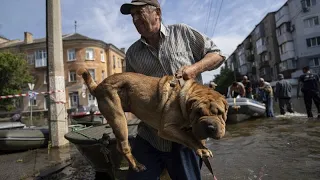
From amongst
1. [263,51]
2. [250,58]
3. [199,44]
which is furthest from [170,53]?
[250,58]

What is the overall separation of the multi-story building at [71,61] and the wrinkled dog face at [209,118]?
4205cm

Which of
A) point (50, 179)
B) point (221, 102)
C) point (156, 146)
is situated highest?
point (221, 102)

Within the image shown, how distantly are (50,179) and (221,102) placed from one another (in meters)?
5.16

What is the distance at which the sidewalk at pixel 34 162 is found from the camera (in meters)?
6.38

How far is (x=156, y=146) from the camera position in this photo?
259 cm

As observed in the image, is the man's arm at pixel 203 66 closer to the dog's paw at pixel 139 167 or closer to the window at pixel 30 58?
the dog's paw at pixel 139 167

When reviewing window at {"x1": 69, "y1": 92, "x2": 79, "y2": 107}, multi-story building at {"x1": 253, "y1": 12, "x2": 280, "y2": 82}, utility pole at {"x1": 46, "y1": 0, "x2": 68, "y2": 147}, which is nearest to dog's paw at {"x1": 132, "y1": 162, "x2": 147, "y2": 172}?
utility pole at {"x1": 46, "y1": 0, "x2": 68, "y2": 147}

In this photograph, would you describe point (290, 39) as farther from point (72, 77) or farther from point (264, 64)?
point (72, 77)

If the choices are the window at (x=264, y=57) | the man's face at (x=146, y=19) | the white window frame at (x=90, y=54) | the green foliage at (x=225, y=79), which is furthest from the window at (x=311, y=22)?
the man's face at (x=146, y=19)

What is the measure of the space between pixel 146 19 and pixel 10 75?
39367 mm

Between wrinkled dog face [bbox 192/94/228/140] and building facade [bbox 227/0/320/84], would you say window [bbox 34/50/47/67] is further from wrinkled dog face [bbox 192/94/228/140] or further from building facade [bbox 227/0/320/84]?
wrinkled dog face [bbox 192/94/228/140]

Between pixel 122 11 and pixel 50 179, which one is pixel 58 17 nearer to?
pixel 50 179

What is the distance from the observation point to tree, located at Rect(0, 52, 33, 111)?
3619 cm

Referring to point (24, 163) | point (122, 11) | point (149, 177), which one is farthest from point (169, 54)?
point (24, 163)
